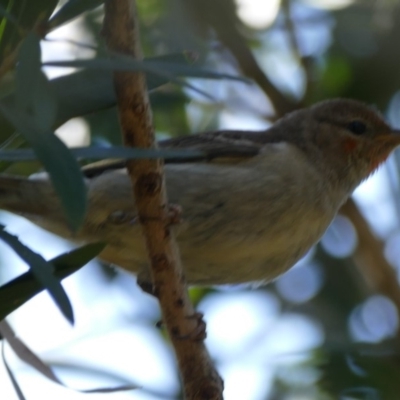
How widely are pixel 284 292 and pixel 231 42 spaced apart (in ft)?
5.49

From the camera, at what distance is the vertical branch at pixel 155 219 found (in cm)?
251

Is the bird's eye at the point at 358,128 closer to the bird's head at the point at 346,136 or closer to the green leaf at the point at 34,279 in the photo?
the bird's head at the point at 346,136

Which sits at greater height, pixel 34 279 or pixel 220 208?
Answer: pixel 220 208

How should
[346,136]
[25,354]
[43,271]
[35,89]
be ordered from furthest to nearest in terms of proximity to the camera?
[346,136] → [25,354] → [43,271] → [35,89]

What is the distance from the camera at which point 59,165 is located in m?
2.03

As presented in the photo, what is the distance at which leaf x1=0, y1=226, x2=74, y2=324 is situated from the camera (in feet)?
6.56

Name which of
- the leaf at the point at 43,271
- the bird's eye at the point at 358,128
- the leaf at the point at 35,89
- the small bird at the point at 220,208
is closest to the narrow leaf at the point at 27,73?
the leaf at the point at 35,89

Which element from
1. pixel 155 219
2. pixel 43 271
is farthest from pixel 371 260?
pixel 43 271

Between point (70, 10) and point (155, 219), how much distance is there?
2.38 ft

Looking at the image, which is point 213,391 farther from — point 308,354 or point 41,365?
point 308,354

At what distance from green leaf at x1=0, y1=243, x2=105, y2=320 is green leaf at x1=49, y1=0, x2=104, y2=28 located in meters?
0.68

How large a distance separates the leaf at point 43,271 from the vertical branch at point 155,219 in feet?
1.69

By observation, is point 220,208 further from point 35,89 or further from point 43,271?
point 35,89

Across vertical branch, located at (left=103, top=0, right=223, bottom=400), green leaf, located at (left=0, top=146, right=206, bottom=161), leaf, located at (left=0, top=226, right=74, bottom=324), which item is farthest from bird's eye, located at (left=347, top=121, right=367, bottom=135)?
leaf, located at (left=0, top=226, right=74, bottom=324)
